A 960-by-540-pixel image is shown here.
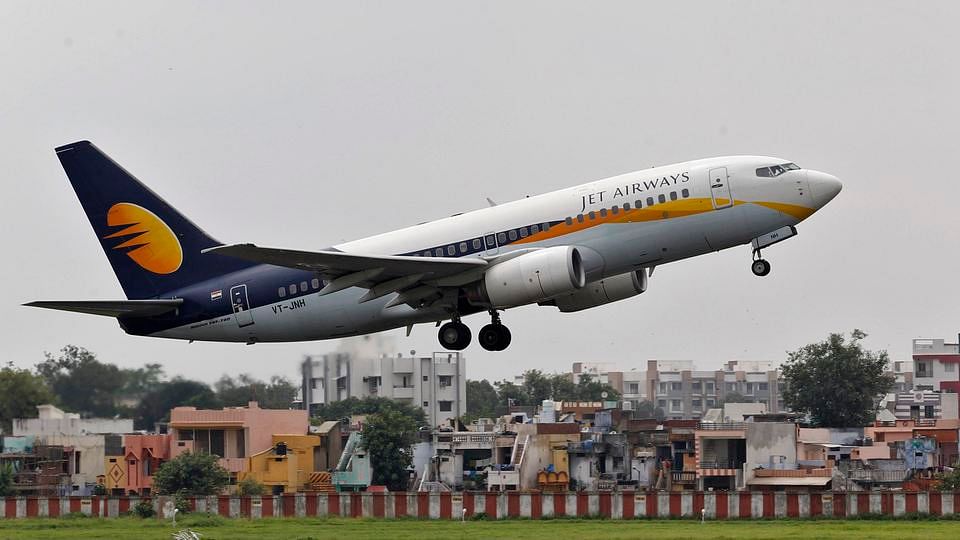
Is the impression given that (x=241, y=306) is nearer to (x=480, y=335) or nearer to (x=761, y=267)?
(x=480, y=335)

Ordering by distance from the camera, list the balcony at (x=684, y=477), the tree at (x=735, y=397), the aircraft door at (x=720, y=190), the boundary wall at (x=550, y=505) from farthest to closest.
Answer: the tree at (x=735, y=397) → the balcony at (x=684, y=477) → the boundary wall at (x=550, y=505) → the aircraft door at (x=720, y=190)

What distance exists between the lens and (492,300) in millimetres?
46781

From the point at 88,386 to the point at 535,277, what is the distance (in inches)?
1784

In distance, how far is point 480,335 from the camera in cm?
5075

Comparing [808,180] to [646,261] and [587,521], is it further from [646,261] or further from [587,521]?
[587,521]

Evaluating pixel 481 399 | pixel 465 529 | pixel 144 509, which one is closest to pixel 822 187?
pixel 465 529

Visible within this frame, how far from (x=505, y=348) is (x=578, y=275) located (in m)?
6.33

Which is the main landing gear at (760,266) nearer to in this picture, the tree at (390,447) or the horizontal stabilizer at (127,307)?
the horizontal stabilizer at (127,307)

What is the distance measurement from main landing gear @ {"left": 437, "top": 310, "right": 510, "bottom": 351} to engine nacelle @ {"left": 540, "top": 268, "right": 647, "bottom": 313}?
70.4 inches

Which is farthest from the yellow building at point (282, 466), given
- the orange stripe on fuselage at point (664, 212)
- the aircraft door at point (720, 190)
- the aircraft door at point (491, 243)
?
the aircraft door at point (720, 190)

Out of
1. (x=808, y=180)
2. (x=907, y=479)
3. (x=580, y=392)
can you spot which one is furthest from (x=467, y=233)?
(x=580, y=392)

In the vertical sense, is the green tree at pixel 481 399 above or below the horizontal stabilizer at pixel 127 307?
below

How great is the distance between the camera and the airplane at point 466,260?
45.5m

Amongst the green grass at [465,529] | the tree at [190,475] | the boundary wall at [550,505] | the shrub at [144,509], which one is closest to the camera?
the green grass at [465,529]
